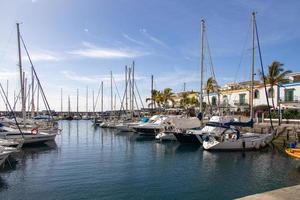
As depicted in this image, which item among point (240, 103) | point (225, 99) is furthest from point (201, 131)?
point (225, 99)

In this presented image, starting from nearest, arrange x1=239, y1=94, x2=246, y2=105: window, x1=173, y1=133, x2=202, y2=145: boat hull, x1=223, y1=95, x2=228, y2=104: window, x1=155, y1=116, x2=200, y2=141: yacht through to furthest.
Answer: x1=173, y1=133, x2=202, y2=145: boat hull, x1=155, y1=116, x2=200, y2=141: yacht, x1=239, y1=94, x2=246, y2=105: window, x1=223, y1=95, x2=228, y2=104: window

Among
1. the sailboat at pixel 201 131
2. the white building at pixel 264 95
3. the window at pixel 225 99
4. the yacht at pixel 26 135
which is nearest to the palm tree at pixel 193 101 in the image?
the white building at pixel 264 95

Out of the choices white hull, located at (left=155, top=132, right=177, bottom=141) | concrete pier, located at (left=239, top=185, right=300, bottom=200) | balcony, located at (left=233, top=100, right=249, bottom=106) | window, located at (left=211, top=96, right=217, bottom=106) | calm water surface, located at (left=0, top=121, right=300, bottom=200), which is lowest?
calm water surface, located at (left=0, top=121, right=300, bottom=200)

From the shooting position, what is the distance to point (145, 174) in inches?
855

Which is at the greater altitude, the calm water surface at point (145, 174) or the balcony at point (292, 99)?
the balcony at point (292, 99)

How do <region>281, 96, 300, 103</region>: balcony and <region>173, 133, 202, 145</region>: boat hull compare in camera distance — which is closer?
<region>173, 133, 202, 145</region>: boat hull

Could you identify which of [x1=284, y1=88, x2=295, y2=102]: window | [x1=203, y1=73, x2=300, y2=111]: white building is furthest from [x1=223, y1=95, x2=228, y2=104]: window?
[x1=284, y1=88, x2=295, y2=102]: window

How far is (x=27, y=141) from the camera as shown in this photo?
116 ft

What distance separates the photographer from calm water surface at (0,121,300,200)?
669 inches

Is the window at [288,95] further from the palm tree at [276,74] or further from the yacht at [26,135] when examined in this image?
the yacht at [26,135]

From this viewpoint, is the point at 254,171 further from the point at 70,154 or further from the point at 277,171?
the point at 70,154

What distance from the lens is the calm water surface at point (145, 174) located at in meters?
17.0

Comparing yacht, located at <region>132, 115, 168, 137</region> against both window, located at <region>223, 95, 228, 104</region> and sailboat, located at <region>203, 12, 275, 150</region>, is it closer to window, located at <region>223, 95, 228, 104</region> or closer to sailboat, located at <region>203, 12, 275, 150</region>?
sailboat, located at <region>203, 12, 275, 150</region>

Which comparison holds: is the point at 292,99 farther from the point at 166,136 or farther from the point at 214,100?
the point at 166,136
